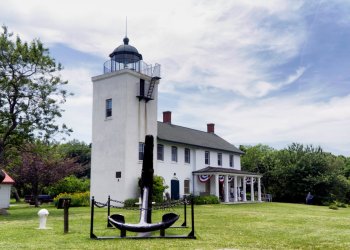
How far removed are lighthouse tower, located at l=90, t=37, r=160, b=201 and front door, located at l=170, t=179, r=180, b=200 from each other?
4503mm

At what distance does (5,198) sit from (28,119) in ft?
29.9

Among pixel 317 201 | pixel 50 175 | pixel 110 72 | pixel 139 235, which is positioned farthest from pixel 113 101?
pixel 317 201

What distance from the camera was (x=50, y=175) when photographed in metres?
30.3

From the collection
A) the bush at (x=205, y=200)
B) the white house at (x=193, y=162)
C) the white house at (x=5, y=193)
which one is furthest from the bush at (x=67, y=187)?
the bush at (x=205, y=200)

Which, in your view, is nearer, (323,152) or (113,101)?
(113,101)

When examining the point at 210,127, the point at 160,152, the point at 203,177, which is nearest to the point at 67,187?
the point at 160,152

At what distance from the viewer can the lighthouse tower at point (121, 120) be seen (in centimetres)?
2747

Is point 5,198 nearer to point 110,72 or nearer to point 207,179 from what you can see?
point 110,72

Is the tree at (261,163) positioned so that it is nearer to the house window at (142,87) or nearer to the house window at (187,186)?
the house window at (187,186)

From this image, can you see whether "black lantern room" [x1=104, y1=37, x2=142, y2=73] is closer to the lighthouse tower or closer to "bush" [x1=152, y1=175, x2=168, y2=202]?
the lighthouse tower

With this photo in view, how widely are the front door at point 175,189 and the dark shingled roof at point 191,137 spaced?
3.34 metres

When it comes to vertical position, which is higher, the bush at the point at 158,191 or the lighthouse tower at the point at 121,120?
the lighthouse tower at the point at 121,120

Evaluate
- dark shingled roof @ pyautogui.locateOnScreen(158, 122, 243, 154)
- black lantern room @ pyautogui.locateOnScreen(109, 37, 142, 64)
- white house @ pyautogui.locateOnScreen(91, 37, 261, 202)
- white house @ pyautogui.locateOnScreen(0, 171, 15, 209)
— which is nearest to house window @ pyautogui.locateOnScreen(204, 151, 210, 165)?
dark shingled roof @ pyautogui.locateOnScreen(158, 122, 243, 154)

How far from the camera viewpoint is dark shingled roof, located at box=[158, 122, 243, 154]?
3246cm
